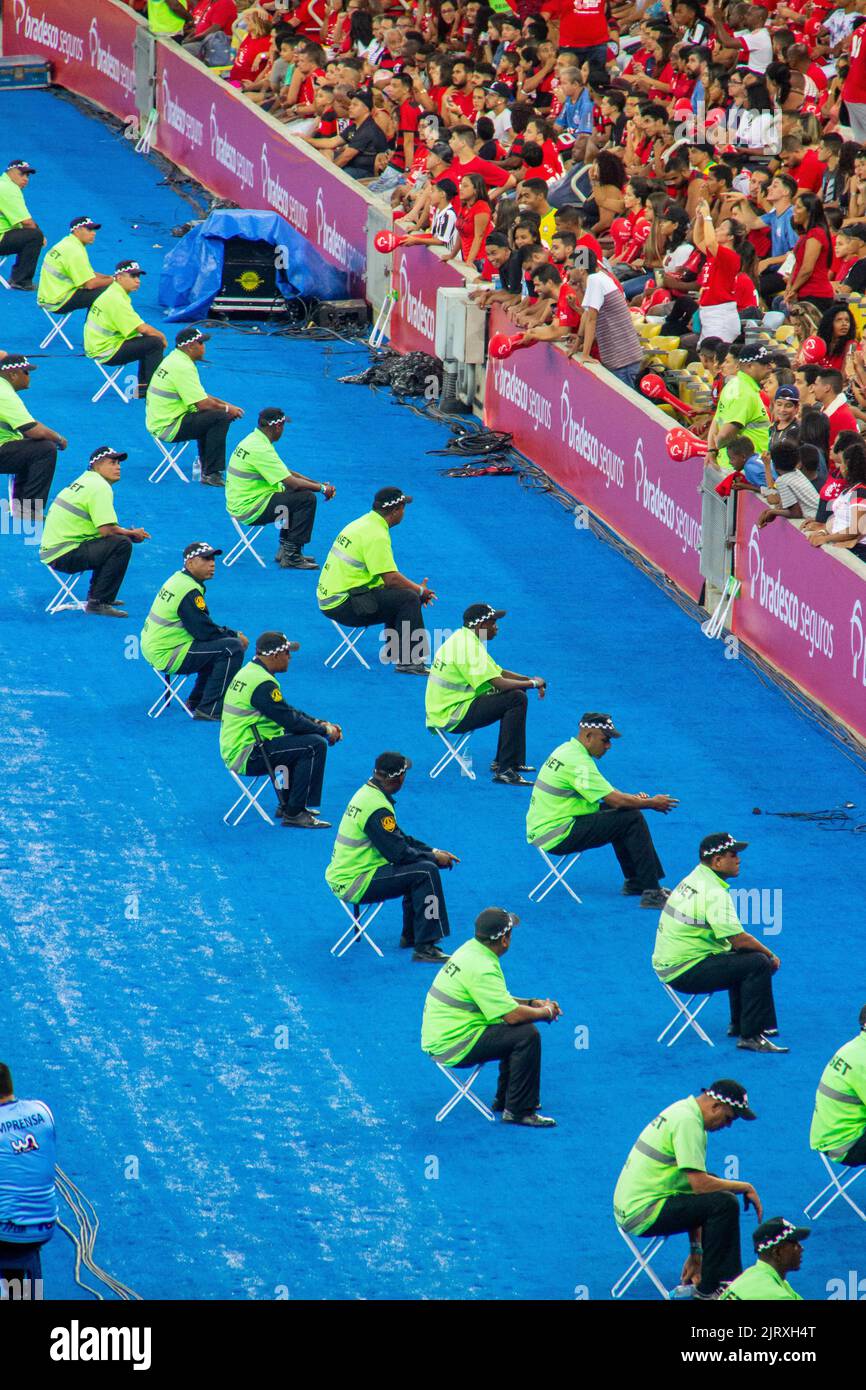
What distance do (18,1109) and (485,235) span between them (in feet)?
51.3

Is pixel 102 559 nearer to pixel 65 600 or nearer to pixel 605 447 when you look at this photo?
pixel 65 600

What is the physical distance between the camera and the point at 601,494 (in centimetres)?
2183

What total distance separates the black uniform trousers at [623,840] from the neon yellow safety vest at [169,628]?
147 inches

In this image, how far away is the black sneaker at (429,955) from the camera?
1481 centimetres

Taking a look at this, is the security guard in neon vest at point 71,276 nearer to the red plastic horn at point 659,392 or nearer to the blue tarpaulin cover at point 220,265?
the blue tarpaulin cover at point 220,265

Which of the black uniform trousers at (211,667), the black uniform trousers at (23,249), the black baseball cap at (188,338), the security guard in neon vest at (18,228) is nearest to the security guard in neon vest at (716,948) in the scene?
the black uniform trousers at (211,667)

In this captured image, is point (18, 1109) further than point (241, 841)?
No

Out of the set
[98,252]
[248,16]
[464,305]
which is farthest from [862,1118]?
[248,16]

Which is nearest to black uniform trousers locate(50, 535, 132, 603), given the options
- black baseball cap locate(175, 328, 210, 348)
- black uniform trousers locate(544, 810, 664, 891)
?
black baseball cap locate(175, 328, 210, 348)

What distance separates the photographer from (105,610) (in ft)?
65.6

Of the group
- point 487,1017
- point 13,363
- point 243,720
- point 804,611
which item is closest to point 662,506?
point 804,611

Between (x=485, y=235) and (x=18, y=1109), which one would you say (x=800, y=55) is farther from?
(x=18, y=1109)

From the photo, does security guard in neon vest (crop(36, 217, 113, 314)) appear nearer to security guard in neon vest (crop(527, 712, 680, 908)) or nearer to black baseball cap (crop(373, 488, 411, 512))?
black baseball cap (crop(373, 488, 411, 512))

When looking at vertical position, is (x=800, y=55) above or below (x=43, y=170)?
above
